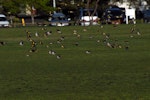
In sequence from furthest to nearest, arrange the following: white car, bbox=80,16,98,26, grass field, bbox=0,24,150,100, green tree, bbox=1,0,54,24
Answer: green tree, bbox=1,0,54,24
white car, bbox=80,16,98,26
grass field, bbox=0,24,150,100

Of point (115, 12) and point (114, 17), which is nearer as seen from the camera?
point (114, 17)

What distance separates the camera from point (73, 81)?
46.0 feet

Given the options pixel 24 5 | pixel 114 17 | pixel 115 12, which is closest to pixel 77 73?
pixel 114 17

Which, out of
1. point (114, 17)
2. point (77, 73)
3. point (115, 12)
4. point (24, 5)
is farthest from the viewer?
point (24, 5)

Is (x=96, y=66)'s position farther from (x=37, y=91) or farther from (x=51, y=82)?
(x=37, y=91)

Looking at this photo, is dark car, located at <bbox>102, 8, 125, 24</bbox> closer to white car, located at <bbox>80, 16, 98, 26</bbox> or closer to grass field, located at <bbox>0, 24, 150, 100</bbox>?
white car, located at <bbox>80, 16, 98, 26</bbox>

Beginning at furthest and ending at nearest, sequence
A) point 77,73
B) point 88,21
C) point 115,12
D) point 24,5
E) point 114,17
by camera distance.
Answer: point 24,5, point 115,12, point 114,17, point 88,21, point 77,73

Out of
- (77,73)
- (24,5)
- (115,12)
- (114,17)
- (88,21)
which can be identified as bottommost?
(114,17)

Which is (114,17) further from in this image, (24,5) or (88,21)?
(24,5)

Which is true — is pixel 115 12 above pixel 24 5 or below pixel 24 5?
below

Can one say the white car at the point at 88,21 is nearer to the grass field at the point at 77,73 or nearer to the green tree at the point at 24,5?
the green tree at the point at 24,5

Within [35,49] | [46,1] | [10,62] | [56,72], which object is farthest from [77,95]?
[46,1]

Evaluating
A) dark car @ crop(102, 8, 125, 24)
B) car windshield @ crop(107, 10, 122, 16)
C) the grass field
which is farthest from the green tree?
the grass field

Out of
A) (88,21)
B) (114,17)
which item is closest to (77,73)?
(88,21)
